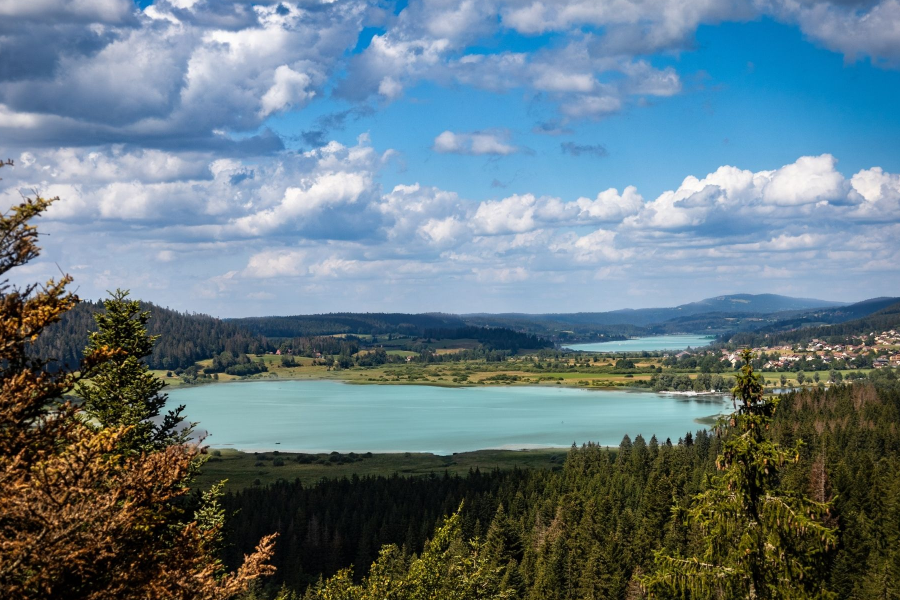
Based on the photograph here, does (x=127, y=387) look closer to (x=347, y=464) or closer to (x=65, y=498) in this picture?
(x=65, y=498)

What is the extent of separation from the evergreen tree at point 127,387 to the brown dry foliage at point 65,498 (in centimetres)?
975

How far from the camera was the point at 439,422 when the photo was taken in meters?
157

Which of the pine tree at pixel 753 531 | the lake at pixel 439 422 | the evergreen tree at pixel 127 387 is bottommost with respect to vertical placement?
the lake at pixel 439 422

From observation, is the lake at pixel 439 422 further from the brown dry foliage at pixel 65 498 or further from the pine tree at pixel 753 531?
the brown dry foliage at pixel 65 498

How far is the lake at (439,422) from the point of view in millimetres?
127562

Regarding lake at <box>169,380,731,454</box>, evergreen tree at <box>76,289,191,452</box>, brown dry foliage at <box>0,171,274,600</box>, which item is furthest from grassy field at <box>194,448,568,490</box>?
brown dry foliage at <box>0,171,274,600</box>

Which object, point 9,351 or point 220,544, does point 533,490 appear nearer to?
point 220,544

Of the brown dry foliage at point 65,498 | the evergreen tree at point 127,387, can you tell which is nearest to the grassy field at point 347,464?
the evergreen tree at point 127,387

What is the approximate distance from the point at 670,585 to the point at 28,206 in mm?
11449

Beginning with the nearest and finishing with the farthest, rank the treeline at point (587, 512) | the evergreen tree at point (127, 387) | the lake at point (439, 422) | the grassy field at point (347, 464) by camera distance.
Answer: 1. the evergreen tree at point (127, 387)
2. the treeline at point (587, 512)
3. the grassy field at point (347, 464)
4. the lake at point (439, 422)

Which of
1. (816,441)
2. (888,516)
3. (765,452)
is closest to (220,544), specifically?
(765,452)

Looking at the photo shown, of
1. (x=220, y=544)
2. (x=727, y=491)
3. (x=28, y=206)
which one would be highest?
(x=28, y=206)

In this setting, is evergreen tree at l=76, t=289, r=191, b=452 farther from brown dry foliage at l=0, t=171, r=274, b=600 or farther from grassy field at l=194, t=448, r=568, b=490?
grassy field at l=194, t=448, r=568, b=490

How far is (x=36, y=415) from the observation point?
10.2 m
